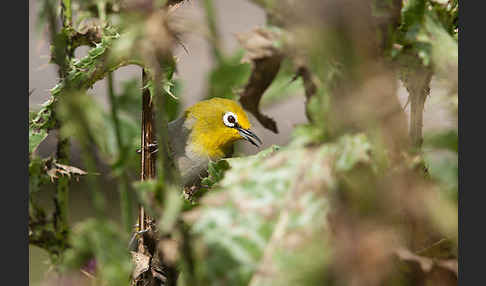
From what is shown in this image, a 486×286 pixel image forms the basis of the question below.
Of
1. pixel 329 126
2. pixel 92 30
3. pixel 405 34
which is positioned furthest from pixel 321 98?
pixel 92 30

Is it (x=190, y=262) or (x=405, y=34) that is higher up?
(x=405, y=34)

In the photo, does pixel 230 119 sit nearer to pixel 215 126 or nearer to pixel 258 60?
pixel 215 126

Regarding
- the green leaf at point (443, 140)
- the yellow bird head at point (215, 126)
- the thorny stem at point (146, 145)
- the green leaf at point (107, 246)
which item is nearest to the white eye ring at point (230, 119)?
the yellow bird head at point (215, 126)

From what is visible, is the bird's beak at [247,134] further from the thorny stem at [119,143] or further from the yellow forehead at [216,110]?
the thorny stem at [119,143]

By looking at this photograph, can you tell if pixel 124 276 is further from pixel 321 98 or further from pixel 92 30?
pixel 92 30

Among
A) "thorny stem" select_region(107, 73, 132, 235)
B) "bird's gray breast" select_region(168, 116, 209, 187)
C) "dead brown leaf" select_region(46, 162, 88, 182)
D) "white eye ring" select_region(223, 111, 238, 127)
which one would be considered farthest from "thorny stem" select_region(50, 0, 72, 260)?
"white eye ring" select_region(223, 111, 238, 127)

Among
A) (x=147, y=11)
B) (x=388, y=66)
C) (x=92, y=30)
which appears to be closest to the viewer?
(x=147, y=11)

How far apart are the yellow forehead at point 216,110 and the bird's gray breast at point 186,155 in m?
0.02

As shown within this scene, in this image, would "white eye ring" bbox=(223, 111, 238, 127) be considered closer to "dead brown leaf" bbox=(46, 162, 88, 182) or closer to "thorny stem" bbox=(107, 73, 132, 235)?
"dead brown leaf" bbox=(46, 162, 88, 182)

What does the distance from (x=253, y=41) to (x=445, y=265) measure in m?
0.21

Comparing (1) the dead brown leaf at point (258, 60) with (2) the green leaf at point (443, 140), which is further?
(2) the green leaf at point (443, 140)

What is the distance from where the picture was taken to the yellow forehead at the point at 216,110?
3.27 feet

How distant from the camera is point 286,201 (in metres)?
0.40

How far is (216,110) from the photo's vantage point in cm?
106
